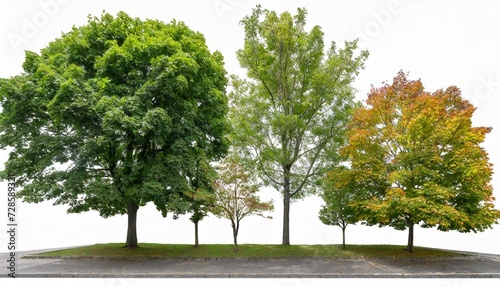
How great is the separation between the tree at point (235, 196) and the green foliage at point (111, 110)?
5.66 ft

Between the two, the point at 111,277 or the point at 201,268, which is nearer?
the point at 111,277

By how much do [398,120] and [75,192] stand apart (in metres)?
17.2

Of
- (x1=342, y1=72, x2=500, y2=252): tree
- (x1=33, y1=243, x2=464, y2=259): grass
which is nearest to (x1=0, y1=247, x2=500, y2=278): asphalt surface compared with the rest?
(x1=33, y1=243, x2=464, y2=259): grass

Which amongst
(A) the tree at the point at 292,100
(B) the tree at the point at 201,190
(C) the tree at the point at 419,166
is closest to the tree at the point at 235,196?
(B) the tree at the point at 201,190

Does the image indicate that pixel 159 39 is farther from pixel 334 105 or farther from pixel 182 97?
pixel 334 105

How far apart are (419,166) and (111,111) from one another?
1471 cm

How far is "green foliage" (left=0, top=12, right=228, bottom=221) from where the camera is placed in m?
14.1

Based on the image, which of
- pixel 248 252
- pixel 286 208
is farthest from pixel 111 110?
pixel 286 208

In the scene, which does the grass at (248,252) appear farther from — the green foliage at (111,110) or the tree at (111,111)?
the green foliage at (111,110)

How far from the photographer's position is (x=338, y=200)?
59.5 feet

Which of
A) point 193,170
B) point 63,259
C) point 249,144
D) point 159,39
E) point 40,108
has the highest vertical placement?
point 159,39

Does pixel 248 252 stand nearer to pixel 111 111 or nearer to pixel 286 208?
pixel 286 208

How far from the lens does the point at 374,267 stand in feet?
44.5

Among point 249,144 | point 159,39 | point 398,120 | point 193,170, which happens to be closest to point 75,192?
point 193,170
